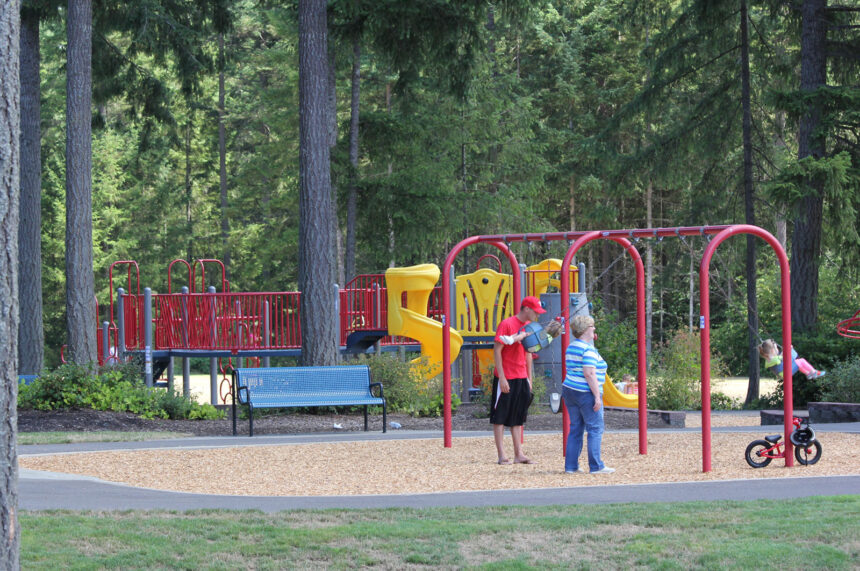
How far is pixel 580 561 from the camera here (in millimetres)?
6566

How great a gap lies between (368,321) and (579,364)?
34.0 feet

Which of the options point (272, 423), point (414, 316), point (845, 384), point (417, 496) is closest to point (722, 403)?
point (845, 384)

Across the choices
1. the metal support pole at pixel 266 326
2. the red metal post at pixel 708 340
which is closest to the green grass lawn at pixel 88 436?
the metal support pole at pixel 266 326

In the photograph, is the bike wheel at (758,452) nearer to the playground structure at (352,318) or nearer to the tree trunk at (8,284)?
the playground structure at (352,318)

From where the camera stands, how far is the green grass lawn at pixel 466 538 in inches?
258

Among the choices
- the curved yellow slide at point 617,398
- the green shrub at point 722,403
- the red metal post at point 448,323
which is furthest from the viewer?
the green shrub at point 722,403

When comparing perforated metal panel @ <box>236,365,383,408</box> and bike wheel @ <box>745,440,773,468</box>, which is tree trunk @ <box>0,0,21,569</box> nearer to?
bike wheel @ <box>745,440,773,468</box>

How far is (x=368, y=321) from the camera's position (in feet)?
66.9

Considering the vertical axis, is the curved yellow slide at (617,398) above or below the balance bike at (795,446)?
below

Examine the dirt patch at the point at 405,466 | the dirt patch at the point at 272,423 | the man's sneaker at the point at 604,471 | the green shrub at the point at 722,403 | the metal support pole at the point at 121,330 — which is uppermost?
the metal support pole at the point at 121,330

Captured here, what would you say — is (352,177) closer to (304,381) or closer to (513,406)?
(304,381)

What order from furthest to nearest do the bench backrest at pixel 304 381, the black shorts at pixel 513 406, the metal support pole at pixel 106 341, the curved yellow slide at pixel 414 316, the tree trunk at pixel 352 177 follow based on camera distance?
the tree trunk at pixel 352 177
the metal support pole at pixel 106 341
the curved yellow slide at pixel 414 316
the bench backrest at pixel 304 381
the black shorts at pixel 513 406

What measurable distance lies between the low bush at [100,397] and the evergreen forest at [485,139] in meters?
3.85

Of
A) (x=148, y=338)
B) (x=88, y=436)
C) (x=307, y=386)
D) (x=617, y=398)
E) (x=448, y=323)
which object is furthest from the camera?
(x=148, y=338)
